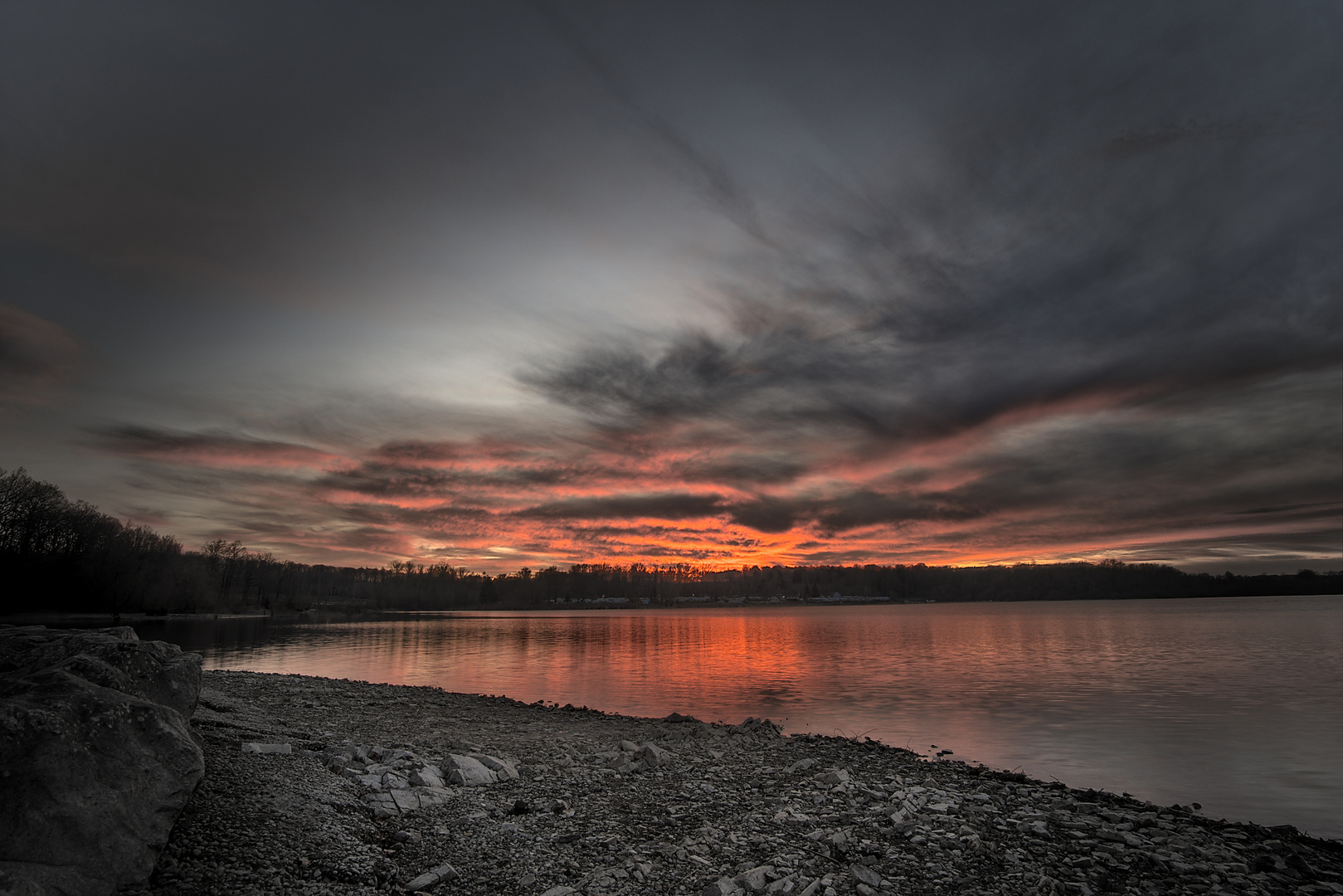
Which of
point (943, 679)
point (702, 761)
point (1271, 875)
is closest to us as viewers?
point (1271, 875)

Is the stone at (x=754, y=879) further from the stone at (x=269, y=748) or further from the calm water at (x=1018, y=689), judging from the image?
the calm water at (x=1018, y=689)

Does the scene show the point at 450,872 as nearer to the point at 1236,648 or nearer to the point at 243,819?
the point at 243,819

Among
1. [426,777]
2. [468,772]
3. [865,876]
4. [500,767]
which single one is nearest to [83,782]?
[426,777]

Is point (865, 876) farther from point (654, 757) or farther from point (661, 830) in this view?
point (654, 757)

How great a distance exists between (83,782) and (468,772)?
7.28 meters

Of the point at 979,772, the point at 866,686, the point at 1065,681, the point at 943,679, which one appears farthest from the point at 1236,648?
the point at 979,772

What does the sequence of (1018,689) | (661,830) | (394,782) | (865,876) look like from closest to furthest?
(865,876), (661,830), (394,782), (1018,689)

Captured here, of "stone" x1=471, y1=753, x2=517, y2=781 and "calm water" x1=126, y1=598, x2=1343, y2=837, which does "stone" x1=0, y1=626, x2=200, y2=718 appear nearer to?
"stone" x1=471, y1=753, x2=517, y2=781

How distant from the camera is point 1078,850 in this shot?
963 cm

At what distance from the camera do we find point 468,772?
41.2ft

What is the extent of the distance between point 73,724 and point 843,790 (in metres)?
12.2

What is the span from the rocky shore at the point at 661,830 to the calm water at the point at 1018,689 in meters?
6.29

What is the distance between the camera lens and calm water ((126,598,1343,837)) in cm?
1805

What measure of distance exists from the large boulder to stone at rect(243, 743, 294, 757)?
423cm
